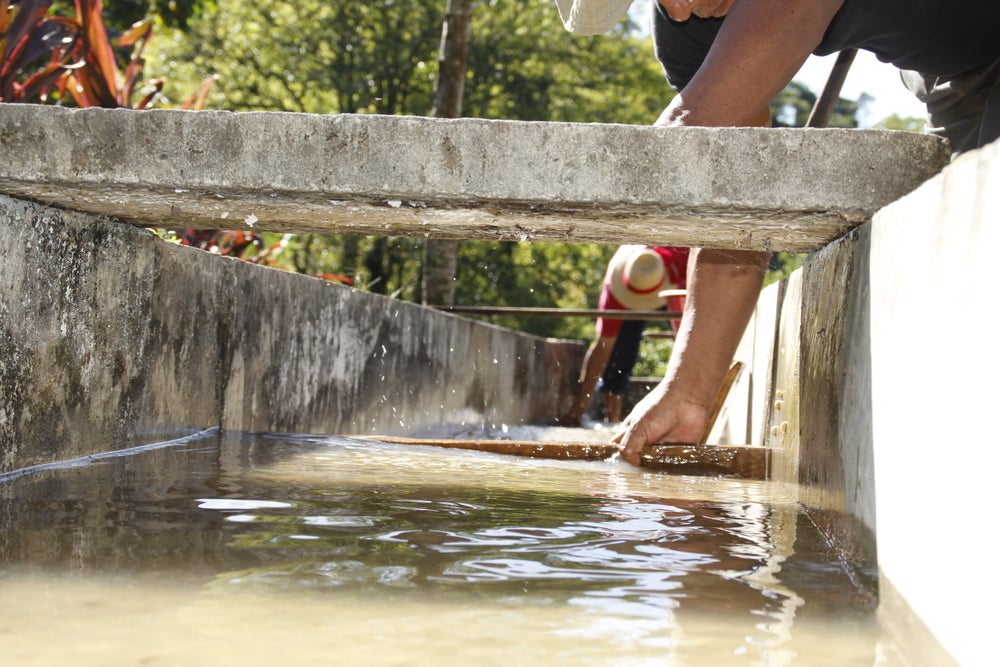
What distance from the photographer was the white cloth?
9.99 feet

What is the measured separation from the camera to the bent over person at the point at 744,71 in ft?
8.04

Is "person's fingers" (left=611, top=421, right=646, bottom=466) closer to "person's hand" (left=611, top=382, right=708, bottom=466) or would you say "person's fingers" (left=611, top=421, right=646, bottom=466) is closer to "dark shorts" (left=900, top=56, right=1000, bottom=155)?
"person's hand" (left=611, top=382, right=708, bottom=466)

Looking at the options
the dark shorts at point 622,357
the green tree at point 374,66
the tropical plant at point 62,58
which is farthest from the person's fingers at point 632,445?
the green tree at point 374,66

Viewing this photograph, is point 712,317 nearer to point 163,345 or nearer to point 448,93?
point 163,345

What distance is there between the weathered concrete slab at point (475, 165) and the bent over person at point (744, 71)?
39cm

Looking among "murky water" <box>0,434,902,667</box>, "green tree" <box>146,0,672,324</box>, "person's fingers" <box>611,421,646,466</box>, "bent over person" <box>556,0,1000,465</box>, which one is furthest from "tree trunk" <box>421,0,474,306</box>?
"green tree" <box>146,0,672,324</box>

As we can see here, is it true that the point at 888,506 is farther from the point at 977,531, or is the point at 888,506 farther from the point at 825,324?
the point at 825,324

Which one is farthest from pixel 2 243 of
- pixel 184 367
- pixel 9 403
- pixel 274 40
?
pixel 274 40

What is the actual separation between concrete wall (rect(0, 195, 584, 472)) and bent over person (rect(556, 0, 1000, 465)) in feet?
4.66

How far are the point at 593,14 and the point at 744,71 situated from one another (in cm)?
79

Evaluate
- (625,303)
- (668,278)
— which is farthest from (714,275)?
(625,303)

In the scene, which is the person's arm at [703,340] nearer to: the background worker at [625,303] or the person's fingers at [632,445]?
the person's fingers at [632,445]

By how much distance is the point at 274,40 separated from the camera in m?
18.6

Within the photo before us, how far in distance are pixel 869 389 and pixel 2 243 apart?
1915 mm
